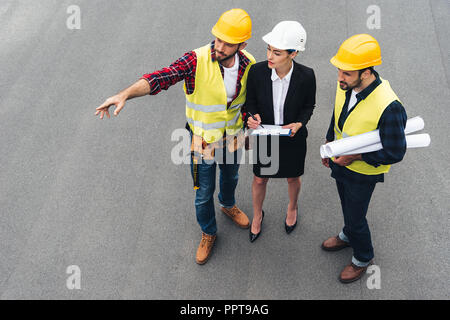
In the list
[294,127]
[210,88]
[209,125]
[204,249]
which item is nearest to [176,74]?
[210,88]

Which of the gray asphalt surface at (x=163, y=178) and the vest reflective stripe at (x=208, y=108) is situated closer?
the vest reflective stripe at (x=208, y=108)

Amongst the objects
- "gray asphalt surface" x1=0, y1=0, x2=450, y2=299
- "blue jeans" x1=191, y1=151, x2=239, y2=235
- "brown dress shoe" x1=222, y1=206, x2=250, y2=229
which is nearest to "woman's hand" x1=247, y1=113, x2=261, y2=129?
"blue jeans" x1=191, y1=151, x2=239, y2=235

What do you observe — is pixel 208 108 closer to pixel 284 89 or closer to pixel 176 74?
pixel 176 74

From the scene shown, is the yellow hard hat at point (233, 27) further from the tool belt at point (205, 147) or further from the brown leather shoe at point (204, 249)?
the brown leather shoe at point (204, 249)

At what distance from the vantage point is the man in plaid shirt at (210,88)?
85.1 inches

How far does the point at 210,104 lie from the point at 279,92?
1.45 ft

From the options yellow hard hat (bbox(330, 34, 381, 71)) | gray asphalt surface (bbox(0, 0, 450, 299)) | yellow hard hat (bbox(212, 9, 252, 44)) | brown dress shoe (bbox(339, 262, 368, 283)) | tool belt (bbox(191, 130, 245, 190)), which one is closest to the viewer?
yellow hard hat (bbox(330, 34, 381, 71))

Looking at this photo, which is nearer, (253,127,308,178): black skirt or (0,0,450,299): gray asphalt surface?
(253,127,308,178): black skirt

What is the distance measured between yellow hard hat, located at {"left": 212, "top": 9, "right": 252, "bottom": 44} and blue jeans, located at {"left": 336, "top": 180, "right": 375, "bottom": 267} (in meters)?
1.13

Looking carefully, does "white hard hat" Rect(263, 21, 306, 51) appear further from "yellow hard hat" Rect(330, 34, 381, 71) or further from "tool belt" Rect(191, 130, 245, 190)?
"tool belt" Rect(191, 130, 245, 190)

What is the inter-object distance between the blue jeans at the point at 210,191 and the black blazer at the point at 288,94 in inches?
18.9

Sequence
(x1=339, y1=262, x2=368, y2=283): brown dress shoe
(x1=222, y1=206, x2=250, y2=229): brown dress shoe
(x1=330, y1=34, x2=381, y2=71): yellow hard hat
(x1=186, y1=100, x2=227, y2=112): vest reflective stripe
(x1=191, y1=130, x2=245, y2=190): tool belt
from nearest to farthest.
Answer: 1. (x1=330, y1=34, x2=381, y2=71): yellow hard hat
2. (x1=186, y1=100, x2=227, y2=112): vest reflective stripe
3. (x1=191, y1=130, x2=245, y2=190): tool belt
4. (x1=339, y1=262, x2=368, y2=283): brown dress shoe
5. (x1=222, y1=206, x2=250, y2=229): brown dress shoe

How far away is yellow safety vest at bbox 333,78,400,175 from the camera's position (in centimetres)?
201

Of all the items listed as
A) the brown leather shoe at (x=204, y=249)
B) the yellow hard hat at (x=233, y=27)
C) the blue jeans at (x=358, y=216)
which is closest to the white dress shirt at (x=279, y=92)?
the yellow hard hat at (x=233, y=27)
